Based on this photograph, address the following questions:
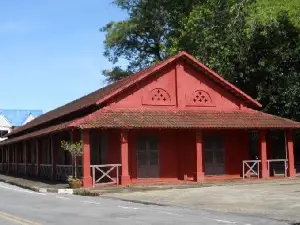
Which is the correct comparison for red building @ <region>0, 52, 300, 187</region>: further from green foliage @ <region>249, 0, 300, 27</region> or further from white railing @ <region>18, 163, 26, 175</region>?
white railing @ <region>18, 163, 26, 175</region>

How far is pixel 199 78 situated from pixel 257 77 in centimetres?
755

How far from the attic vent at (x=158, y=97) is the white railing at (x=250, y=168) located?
208 inches

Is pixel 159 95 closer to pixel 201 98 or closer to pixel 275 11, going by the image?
pixel 201 98

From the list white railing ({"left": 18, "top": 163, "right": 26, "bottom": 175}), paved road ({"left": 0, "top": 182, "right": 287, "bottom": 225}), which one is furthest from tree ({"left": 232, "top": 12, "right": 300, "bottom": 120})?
paved road ({"left": 0, "top": 182, "right": 287, "bottom": 225})

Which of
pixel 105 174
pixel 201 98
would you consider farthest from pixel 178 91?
pixel 105 174

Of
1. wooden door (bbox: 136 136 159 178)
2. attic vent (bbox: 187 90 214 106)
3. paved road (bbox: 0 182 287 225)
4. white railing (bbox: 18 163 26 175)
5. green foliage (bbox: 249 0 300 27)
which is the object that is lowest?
paved road (bbox: 0 182 287 225)

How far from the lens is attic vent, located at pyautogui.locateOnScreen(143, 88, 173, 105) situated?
2759 cm

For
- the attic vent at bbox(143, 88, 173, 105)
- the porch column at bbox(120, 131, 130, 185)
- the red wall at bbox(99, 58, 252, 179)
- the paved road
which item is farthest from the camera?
the attic vent at bbox(143, 88, 173, 105)

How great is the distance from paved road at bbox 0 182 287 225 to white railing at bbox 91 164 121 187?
732cm

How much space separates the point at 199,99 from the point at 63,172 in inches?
331

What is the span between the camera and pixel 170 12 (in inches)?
1876

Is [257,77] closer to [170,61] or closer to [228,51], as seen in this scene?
[228,51]

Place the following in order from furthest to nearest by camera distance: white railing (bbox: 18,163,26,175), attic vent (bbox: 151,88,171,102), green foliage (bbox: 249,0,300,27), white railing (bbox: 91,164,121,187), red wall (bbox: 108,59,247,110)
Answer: white railing (bbox: 18,163,26,175)
green foliage (bbox: 249,0,300,27)
attic vent (bbox: 151,88,171,102)
red wall (bbox: 108,59,247,110)
white railing (bbox: 91,164,121,187)

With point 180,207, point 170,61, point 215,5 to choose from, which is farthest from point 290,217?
point 215,5
